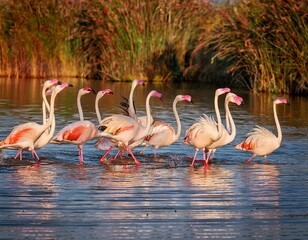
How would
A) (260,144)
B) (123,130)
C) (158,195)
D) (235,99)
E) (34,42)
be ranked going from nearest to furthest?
(158,195)
(123,130)
(260,144)
(235,99)
(34,42)

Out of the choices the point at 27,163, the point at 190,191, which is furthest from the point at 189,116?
the point at 190,191

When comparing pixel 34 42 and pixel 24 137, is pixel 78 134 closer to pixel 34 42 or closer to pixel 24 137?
pixel 24 137

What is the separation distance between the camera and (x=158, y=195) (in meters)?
8.60

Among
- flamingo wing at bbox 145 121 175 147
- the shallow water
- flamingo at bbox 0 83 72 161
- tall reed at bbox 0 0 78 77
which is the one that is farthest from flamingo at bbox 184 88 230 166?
tall reed at bbox 0 0 78 77

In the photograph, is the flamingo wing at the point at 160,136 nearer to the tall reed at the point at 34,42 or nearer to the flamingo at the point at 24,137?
the flamingo at the point at 24,137

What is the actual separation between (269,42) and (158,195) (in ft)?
43.7

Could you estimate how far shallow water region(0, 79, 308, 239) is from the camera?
7.05 m

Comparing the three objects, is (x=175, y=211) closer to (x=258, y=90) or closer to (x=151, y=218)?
(x=151, y=218)

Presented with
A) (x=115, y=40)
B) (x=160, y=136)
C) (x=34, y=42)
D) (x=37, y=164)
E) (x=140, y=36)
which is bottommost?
(x=37, y=164)

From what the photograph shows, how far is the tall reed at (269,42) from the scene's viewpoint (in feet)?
67.0

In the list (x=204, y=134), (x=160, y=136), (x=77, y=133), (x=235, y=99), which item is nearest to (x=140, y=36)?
(x=160, y=136)

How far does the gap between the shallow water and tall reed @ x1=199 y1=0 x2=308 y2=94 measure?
6.41m

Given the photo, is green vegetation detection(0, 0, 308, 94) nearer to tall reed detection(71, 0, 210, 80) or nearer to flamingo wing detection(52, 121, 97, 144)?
tall reed detection(71, 0, 210, 80)

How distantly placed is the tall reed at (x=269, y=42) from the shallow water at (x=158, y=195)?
6408 millimetres
